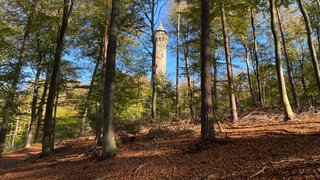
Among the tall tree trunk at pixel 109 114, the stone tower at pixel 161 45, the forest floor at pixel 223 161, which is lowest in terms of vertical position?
the forest floor at pixel 223 161

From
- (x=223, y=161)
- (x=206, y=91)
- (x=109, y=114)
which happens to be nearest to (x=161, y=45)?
(x=109, y=114)

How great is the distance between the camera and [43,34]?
55.8ft

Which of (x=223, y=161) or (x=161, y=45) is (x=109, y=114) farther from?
(x=161, y=45)

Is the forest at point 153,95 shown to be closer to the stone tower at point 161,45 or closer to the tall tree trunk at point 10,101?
the tall tree trunk at point 10,101

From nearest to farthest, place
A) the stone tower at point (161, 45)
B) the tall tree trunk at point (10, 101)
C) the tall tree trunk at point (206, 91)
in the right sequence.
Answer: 1. the tall tree trunk at point (206, 91)
2. the tall tree trunk at point (10, 101)
3. the stone tower at point (161, 45)

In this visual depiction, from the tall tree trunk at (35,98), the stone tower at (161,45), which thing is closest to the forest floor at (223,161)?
the tall tree trunk at (35,98)

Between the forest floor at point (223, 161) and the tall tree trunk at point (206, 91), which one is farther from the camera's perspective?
the tall tree trunk at point (206, 91)

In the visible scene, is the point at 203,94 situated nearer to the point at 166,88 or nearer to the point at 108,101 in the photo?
the point at 108,101

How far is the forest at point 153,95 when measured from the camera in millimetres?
5246

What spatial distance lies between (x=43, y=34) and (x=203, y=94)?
15591 mm

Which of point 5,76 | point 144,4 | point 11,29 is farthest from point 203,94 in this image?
point 11,29

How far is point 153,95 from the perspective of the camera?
14430mm

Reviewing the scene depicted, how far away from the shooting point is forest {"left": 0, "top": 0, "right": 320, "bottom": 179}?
5.25 meters

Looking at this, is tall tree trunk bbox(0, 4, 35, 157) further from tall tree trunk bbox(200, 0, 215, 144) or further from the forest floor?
tall tree trunk bbox(200, 0, 215, 144)
